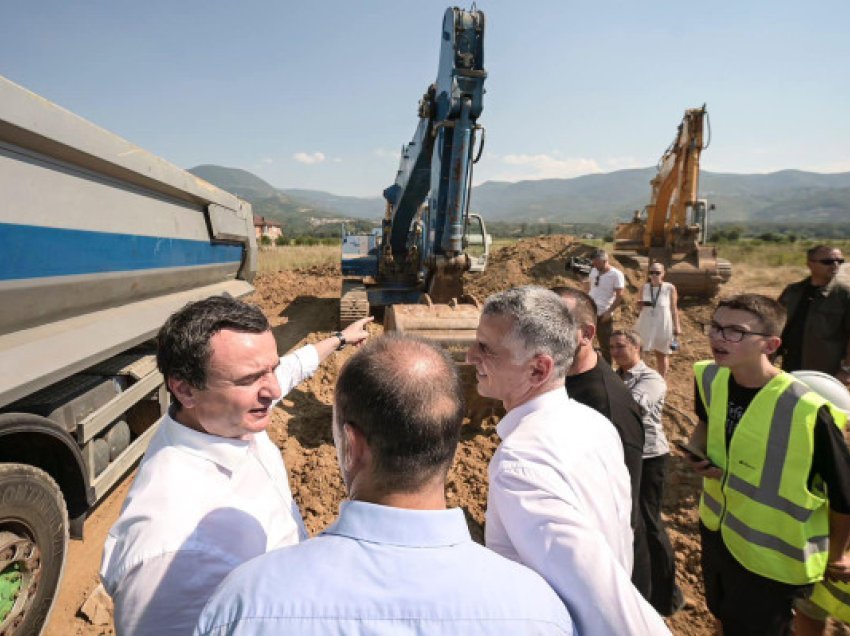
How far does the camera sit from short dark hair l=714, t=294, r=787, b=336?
2150 mm

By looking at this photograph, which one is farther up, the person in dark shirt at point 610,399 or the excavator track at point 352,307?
the person in dark shirt at point 610,399

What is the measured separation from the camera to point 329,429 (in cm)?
538

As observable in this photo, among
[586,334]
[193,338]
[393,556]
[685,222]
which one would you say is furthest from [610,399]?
[685,222]

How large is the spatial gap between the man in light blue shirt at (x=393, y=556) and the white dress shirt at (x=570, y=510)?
166mm

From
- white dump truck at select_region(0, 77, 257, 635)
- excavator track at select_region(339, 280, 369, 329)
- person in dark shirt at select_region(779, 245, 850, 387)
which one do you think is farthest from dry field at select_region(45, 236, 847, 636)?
person in dark shirt at select_region(779, 245, 850, 387)

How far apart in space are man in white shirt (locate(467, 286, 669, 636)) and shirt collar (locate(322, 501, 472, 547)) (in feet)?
1.15

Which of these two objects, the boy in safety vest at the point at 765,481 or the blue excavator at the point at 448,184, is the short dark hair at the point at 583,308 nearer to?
the boy in safety vest at the point at 765,481

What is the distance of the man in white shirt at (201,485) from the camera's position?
3.83 feet

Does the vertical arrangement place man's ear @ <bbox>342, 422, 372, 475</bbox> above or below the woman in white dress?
above

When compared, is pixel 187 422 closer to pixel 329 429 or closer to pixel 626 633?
pixel 626 633

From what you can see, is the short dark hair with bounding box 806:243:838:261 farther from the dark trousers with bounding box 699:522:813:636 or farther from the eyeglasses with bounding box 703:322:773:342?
the dark trousers with bounding box 699:522:813:636

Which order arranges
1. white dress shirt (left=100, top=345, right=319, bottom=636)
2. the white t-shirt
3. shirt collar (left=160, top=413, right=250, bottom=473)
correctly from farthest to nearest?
1. the white t-shirt
2. shirt collar (left=160, top=413, right=250, bottom=473)
3. white dress shirt (left=100, top=345, right=319, bottom=636)

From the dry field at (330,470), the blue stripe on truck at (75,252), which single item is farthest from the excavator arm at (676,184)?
the blue stripe on truck at (75,252)

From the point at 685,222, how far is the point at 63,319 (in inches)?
523
